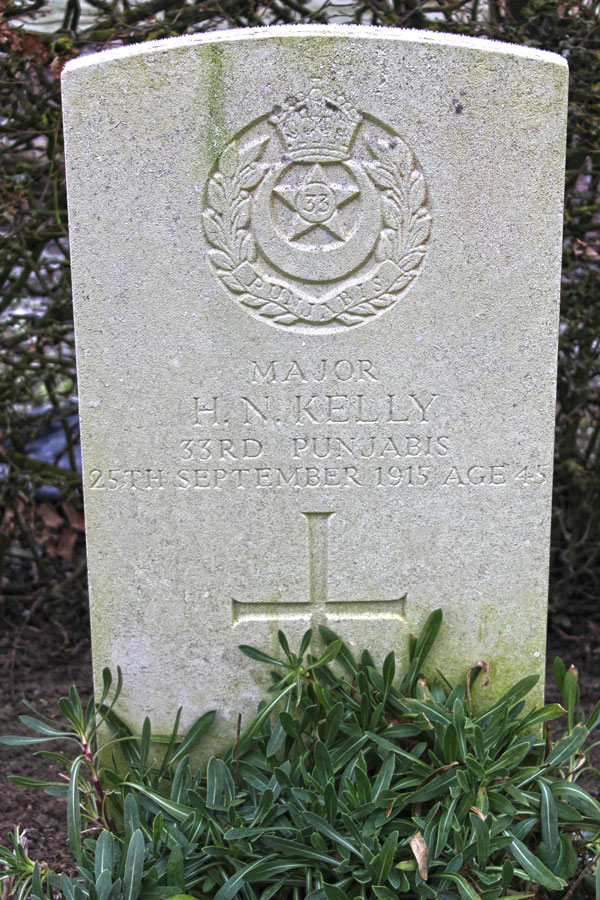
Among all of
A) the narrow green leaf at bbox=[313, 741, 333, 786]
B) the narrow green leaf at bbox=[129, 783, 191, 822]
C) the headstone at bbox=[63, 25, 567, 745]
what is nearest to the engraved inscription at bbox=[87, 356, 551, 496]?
the headstone at bbox=[63, 25, 567, 745]

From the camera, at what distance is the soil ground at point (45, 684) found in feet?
9.34

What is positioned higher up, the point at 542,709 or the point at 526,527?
the point at 526,527

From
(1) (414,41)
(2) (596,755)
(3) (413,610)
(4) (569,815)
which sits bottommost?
(2) (596,755)

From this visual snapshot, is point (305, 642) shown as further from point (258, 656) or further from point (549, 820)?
point (549, 820)

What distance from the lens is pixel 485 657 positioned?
2.63 meters

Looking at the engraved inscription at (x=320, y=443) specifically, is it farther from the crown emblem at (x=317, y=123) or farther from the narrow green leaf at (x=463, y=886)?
the narrow green leaf at (x=463, y=886)

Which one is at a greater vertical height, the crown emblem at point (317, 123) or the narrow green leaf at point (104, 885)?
the crown emblem at point (317, 123)

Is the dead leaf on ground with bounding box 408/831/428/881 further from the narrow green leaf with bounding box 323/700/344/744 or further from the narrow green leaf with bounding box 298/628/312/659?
the narrow green leaf with bounding box 298/628/312/659

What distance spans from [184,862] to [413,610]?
922 millimetres

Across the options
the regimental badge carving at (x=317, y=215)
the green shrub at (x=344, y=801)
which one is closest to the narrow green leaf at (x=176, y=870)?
the green shrub at (x=344, y=801)

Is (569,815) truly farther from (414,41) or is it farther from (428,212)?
(414,41)

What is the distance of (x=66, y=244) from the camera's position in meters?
4.19

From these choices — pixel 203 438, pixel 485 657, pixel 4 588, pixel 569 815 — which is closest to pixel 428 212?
pixel 203 438

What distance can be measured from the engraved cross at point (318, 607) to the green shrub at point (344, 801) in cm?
9
